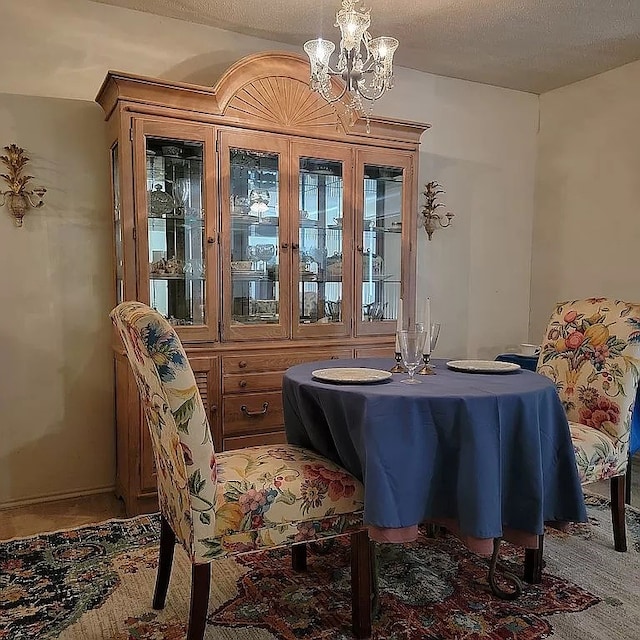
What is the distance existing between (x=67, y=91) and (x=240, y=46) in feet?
3.17

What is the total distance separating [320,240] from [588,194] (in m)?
1.99

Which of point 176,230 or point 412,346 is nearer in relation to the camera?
point 412,346

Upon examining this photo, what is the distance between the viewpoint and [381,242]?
3277mm

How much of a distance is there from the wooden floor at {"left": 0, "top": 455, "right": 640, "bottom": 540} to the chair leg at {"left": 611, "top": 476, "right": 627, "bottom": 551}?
2.01 ft

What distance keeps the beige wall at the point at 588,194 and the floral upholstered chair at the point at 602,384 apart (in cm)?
134

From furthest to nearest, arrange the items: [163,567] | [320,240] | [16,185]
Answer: [320,240] → [16,185] → [163,567]

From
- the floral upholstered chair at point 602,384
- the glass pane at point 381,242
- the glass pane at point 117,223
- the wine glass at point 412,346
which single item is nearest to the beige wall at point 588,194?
the floral upholstered chair at point 602,384

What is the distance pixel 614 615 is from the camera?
1889 millimetres

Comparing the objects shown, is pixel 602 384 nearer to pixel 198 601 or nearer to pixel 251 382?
pixel 251 382

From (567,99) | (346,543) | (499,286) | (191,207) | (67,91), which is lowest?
(346,543)

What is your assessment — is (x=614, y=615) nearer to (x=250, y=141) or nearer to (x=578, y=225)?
(x=250, y=141)

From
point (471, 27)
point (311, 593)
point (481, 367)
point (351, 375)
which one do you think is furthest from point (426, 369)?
point (471, 27)

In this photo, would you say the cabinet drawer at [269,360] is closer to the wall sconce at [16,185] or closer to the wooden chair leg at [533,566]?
Result: the wall sconce at [16,185]

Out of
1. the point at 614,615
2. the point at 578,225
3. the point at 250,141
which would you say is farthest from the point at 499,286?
the point at 614,615
